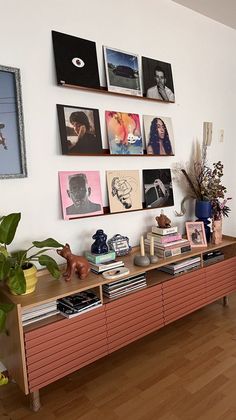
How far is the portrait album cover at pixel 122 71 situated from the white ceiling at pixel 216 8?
0.72 m

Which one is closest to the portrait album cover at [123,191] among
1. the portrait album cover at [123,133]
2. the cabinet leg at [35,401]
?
the portrait album cover at [123,133]

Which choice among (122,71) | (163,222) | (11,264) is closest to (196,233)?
(163,222)

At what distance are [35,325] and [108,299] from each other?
0.44 m

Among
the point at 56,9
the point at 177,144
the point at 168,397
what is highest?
the point at 56,9

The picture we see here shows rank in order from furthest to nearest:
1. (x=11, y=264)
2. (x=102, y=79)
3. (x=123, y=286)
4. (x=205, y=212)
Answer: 1. (x=205, y=212)
2. (x=102, y=79)
3. (x=123, y=286)
4. (x=11, y=264)

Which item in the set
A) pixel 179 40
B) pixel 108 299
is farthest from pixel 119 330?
pixel 179 40

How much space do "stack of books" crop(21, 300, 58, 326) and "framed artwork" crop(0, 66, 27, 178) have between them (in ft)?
2.41

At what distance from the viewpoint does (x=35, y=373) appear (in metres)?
1.44

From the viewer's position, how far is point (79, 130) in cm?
191

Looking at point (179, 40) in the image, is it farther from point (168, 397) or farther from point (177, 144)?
point (168, 397)

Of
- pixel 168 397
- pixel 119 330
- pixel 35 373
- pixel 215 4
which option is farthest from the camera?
pixel 215 4

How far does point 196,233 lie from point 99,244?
88 centimetres

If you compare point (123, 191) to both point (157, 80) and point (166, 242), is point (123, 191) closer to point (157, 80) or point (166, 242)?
point (166, 242)

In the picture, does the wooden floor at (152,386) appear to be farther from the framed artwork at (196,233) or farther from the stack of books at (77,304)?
the framed artwork at (196,233)
